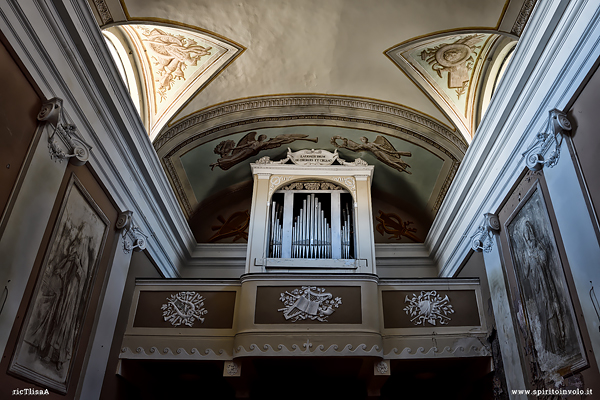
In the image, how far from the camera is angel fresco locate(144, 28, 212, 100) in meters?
7.40

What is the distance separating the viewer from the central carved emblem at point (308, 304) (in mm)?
6660

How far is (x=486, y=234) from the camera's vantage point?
654 centimetres

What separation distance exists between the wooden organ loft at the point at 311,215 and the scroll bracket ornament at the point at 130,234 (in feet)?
5.60

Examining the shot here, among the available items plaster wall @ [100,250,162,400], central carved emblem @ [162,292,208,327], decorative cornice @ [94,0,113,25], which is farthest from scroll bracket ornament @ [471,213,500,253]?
decorative cornice @ [94,0,113,25]

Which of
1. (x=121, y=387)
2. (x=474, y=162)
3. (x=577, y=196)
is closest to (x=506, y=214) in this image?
(x=474, y=162)

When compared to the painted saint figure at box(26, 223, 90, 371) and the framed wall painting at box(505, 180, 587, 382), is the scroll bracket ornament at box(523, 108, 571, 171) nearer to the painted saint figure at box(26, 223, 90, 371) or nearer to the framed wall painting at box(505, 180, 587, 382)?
the framed wall painting at box(505, 180, 587, 382)

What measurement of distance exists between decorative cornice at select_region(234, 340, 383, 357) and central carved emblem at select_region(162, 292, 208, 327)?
797 millimetres

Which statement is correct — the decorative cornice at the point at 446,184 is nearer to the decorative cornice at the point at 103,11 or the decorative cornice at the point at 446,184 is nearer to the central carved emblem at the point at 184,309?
the central carved emblem at the point at 184,309

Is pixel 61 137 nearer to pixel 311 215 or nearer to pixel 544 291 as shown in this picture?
pixel 311 215

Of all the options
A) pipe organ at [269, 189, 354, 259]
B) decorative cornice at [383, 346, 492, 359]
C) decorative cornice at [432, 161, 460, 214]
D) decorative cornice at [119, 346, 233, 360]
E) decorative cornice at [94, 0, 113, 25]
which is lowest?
decorative cornice at [119, 346, 233, 360]

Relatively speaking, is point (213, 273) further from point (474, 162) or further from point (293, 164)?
point (474, 162)

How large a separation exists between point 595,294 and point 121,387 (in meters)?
5.52

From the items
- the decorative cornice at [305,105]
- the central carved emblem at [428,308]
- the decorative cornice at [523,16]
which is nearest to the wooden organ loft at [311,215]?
the decorative cornice at [305,105]

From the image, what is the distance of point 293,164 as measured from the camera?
9430mm
